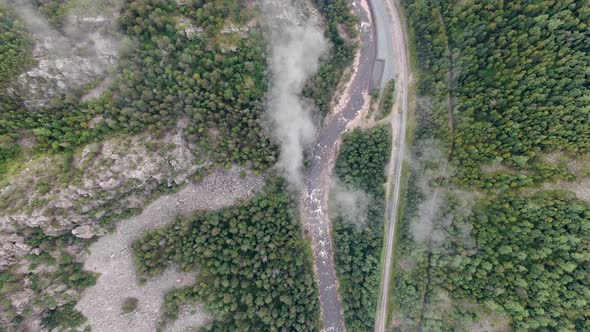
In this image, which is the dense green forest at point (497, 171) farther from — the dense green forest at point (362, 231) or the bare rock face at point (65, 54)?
the bare rock face at point (65, 54)

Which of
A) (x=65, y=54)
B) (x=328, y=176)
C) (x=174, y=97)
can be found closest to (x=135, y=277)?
(x=174, y=97)

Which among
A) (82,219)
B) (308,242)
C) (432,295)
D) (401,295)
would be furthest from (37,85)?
(432,295)

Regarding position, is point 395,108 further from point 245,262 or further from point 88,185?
point 88,185

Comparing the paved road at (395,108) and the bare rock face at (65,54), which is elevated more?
the bare rock face at (65,54)

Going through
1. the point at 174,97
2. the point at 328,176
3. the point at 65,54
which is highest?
the point at 65,54

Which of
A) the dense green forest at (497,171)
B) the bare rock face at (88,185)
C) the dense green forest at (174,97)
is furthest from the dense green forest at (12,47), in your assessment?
the dense green forest at (497,171)

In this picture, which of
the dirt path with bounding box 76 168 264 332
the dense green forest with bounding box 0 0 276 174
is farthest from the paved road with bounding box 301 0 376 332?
the dirt path with bounding box 76 168 264 332

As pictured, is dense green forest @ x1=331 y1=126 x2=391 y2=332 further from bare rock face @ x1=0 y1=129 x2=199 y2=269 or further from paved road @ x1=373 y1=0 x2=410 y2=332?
bare rock face @ x1=0 y1=129 x2=199 y2=269
